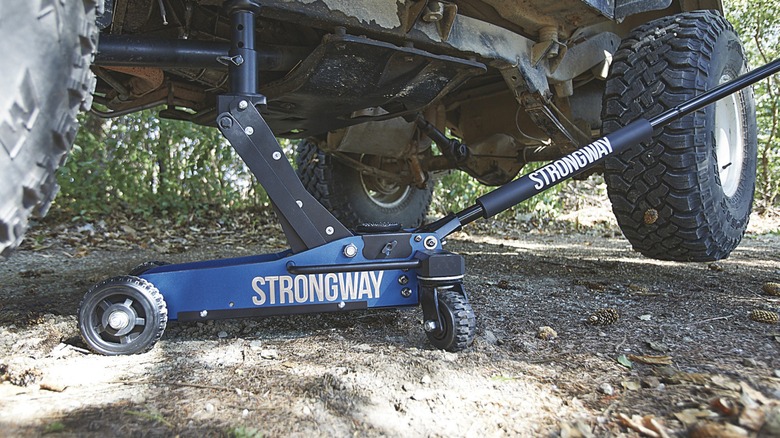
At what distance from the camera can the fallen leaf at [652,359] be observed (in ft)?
4.03

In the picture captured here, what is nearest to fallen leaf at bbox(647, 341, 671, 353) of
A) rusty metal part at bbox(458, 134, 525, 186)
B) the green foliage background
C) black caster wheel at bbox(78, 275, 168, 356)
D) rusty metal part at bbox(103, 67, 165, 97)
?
black caster wheel at bbox(78, 275, 168, 356)

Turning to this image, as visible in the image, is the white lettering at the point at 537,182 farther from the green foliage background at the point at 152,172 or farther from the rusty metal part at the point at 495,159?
the green foliage background at the point at 152,172

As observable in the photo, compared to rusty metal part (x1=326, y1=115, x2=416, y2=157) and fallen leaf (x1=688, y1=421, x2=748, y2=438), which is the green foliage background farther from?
fallen leaf (x1=688, y1=421, x2=748, y2=438)

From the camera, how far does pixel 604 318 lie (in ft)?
5.27

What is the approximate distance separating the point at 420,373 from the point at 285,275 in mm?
442

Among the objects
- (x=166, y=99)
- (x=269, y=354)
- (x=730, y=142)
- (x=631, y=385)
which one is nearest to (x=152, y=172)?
(x=166, y=99)

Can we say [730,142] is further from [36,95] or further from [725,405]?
[36,95]

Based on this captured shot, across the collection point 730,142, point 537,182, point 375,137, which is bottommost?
point 537,182

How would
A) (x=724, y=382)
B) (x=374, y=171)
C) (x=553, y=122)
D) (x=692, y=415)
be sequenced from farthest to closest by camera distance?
(x=374, y=171)
(x=553, y=122)
(x=724, y=382)
(x=692, y=415)

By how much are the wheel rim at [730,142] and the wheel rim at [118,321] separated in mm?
2296

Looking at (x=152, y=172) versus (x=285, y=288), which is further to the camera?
(x=152, y=172)

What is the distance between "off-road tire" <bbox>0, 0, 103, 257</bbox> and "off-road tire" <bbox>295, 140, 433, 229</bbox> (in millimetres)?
2414

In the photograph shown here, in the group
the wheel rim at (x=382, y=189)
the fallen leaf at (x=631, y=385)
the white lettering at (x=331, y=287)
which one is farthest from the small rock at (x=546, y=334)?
the wheel rim at (x=382, y=189)

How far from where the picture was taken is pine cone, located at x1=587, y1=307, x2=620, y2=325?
160 cm
